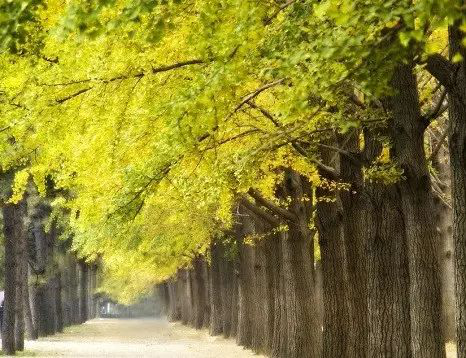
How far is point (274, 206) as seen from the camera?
66.5ft

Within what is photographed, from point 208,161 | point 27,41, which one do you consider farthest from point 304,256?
point 27,41

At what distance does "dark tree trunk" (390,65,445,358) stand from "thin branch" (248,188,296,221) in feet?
25.2

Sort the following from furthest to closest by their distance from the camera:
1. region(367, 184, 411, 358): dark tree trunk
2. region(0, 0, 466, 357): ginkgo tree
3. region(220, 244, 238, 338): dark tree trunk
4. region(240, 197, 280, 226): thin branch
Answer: region(220, 244, 238, 338): dark tree trunk < region(240, 197, 280, 226): thin branch < region(367, 184, 411, 358): dark tree trunk < region(0, 0, 466, 357): ginkgo tree

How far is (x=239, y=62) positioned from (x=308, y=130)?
12.8 feet

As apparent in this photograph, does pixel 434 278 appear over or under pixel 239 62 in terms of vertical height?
under

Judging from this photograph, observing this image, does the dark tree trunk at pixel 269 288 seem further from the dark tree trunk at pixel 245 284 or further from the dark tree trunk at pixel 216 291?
the dark tree trunk at pixel 216 291

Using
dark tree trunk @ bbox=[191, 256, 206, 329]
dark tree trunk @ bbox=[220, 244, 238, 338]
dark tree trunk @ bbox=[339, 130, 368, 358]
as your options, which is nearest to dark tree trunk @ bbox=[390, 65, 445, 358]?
dark tree trunk @ bbox=[339, 130, 368, 358]

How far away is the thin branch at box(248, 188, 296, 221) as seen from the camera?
19.9 meters

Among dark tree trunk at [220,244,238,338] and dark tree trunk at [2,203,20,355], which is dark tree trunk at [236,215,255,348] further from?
dark tree trunk at [2,203,20,355]

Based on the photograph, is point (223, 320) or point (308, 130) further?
point (223, 320)

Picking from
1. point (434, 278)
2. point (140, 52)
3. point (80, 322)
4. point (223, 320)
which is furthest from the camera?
→ point (80, 322)

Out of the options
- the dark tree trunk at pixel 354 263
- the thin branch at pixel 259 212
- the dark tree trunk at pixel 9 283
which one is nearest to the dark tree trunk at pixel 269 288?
the thin branch at pixel 259 212

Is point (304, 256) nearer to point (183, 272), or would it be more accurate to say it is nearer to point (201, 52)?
point (201, 52)

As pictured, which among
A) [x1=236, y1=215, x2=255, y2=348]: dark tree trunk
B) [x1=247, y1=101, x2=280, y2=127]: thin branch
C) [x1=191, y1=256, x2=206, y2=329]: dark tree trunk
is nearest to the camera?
[x1=247, y1=101, x2=280, y2=127]: thin branch
